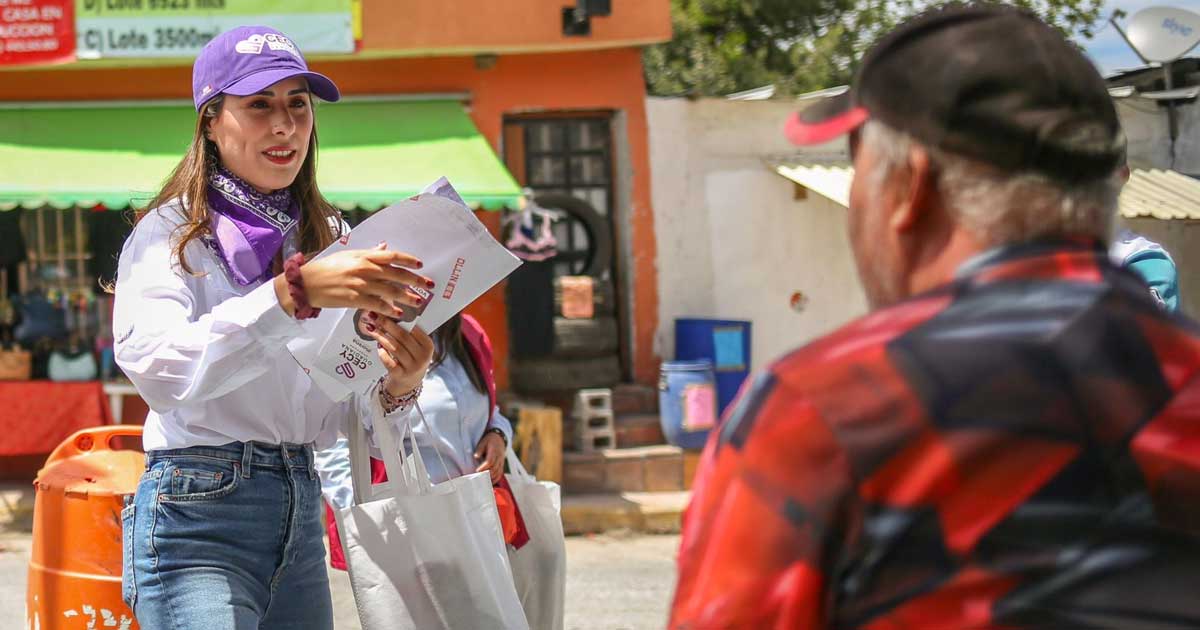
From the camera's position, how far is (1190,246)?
12.5 metres

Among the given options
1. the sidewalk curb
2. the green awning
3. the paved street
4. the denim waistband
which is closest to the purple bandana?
the denim waistband

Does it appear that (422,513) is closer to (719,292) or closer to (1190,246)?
(719,292)

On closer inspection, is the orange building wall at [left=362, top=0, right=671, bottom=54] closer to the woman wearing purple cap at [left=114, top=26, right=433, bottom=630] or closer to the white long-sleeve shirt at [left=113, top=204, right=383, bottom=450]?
the woman wearing purple cap at [left=114, top=26, right=433, bottom=630]

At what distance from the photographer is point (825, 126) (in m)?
1.55

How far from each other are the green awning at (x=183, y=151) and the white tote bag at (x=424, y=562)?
6.26m

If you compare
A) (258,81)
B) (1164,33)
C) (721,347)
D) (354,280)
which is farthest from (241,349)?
(1164,33)

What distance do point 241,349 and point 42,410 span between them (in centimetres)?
789

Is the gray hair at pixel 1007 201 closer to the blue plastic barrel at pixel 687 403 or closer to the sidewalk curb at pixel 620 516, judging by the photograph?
the sidewalk curb at pixel 620 516

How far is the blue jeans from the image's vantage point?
259 centimetres

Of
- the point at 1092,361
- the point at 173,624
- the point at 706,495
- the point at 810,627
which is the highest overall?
the point at 1092,361

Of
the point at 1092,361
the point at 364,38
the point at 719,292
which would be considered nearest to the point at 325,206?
the point at 1092,361

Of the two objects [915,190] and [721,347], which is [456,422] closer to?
[915,190]

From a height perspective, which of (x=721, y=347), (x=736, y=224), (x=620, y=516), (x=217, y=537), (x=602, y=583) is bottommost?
(x=620, y=516)

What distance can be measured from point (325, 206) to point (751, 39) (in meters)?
18.9
